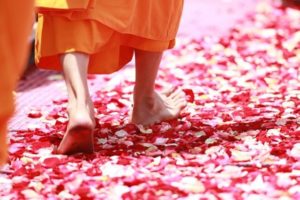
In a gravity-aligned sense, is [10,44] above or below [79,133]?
above

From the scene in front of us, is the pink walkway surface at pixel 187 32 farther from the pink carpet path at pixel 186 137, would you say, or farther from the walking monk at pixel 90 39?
the walking monk at pixel 90 39

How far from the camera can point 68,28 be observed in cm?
172

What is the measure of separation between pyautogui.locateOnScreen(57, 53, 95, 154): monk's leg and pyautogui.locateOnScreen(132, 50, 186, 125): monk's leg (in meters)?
0.27

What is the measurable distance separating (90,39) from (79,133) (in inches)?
9.4

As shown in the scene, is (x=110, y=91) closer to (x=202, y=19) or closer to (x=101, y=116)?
(x=101, y=116)

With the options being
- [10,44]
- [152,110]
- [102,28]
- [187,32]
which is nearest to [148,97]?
[152,110]

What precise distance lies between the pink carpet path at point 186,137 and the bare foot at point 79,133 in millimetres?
24

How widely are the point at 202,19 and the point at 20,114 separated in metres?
2.07

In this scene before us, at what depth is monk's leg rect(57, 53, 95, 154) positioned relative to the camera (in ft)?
5.36

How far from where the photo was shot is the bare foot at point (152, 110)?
6.67 ft

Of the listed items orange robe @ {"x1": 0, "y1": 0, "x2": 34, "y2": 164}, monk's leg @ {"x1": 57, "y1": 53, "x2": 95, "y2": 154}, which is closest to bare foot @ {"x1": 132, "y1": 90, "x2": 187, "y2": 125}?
monk's leg @ {"x1": 57, "y1": 53, "x2": 95, "y2": 154}

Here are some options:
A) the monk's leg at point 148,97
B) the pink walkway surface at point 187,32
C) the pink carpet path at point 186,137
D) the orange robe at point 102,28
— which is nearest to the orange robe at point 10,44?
the pink carpet path at point 186,137

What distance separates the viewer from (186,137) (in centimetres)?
188

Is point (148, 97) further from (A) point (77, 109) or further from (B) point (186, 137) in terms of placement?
(A) point (77, 109)
